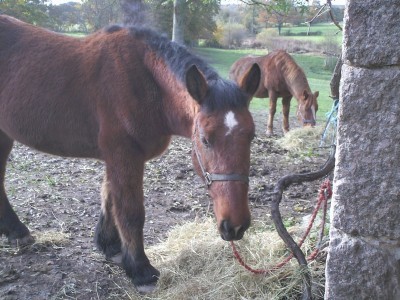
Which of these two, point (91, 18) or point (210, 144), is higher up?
point (91, 18)

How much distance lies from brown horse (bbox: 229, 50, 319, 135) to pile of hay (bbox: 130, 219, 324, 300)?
5.53m

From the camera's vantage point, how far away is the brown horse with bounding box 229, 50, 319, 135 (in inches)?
348

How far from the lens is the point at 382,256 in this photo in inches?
80.5

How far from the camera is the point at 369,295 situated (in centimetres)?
208

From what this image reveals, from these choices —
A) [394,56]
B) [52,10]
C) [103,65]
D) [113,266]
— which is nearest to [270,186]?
[113,266]

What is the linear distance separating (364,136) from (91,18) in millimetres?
11955

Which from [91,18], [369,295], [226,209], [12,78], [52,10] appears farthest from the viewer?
[52,10]

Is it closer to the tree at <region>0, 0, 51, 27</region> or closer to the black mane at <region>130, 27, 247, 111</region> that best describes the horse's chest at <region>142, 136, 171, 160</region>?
the black mane at <region>130, 27, 247, 111</region>

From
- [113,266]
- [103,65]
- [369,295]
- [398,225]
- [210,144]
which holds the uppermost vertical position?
[103,65]

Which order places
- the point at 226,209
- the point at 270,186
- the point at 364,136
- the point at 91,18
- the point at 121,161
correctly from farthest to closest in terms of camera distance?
the point at 91,18, the point at 270,186, the point at 121,161, the point at 226,209, the point at 364,136

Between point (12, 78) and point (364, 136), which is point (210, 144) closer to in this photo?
point (364, 136)

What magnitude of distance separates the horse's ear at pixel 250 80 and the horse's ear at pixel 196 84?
24 cm

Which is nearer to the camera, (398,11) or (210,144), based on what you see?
(398,11)

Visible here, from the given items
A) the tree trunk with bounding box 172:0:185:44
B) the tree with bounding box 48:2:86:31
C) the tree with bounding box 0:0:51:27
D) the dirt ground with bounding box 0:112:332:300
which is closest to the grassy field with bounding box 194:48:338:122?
the tree with bounding box 48:2:86:31
